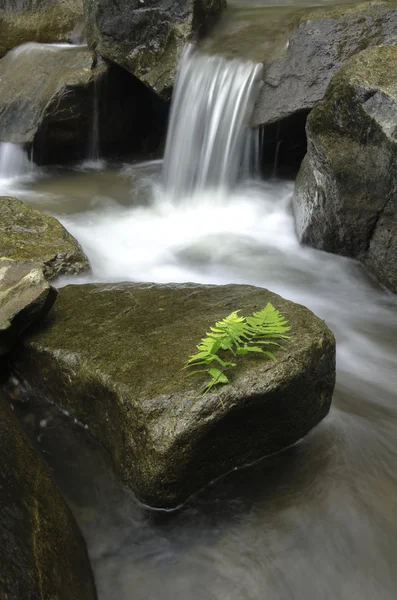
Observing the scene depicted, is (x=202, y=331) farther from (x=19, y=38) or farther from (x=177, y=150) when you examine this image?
(x=19, y=38)

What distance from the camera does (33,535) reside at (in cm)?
233

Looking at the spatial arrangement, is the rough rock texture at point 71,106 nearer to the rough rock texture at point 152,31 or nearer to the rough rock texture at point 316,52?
the rough rock texture at point 152,31

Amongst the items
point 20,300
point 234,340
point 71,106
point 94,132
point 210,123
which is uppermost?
point 210,123

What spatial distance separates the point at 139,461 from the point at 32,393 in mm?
1233

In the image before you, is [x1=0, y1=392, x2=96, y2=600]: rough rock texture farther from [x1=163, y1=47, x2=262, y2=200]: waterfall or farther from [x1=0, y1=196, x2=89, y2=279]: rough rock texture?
[x1=163, y1=47, x2=262, y2=200]: waterfall

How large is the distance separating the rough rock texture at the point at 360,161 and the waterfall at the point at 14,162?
5012mm

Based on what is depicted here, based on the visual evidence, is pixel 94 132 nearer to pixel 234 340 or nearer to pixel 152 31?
pixel 152 31

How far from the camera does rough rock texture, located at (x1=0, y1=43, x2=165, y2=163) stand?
30.2ft

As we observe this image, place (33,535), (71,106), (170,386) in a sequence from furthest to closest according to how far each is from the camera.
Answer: (71,106) → (170,386) → (33,535)

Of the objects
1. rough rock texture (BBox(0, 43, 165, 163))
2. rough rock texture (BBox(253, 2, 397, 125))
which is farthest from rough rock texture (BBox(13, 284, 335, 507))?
rough rock texture (BBox(0, 43, 165, 163))

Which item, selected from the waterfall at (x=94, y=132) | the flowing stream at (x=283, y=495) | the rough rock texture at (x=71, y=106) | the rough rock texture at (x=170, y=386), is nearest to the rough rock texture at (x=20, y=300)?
the rough rock texture at (x=170, y=386)

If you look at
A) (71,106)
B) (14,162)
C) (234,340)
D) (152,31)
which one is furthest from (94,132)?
(234,340)

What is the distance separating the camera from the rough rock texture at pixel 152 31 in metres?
8.38

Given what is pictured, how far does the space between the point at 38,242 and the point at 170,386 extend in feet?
9.77
